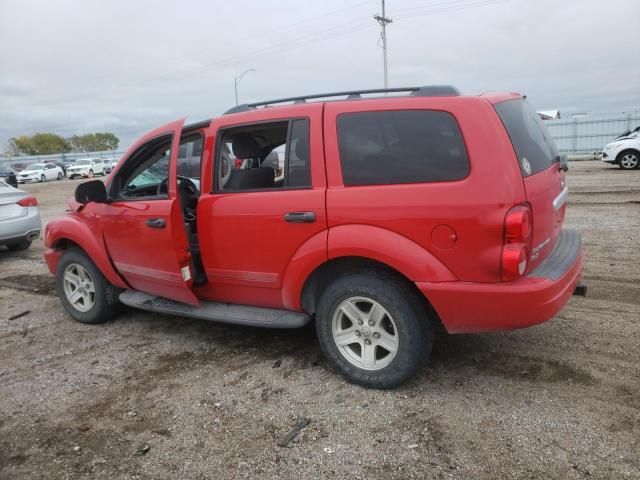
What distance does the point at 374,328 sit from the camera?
329 cm

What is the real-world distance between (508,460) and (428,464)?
1.33 feet

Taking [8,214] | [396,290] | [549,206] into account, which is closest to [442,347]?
[396,290]

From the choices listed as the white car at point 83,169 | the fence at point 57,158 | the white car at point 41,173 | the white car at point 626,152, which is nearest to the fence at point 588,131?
the white car at point 626,152

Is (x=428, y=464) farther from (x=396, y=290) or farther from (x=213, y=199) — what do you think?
(x=213, y=199)

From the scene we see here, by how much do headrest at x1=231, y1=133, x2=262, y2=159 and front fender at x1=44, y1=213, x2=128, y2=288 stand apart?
5.09 ft

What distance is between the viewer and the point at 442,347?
3.92 m

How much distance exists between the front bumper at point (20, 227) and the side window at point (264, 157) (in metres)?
5.47

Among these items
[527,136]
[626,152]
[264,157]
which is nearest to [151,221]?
[264,157]

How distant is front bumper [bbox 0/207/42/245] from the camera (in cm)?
784

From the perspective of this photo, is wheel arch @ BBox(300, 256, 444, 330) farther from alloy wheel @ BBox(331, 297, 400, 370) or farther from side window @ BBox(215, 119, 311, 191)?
side window @ BBox(215, 119, 311, 191)

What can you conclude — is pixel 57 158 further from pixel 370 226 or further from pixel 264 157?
pixel 370 226

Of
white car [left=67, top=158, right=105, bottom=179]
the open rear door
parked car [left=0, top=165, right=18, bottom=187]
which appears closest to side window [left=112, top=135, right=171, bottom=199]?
the open rear door

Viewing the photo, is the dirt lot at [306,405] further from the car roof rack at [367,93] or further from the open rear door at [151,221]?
the car roof rack at [367,93]

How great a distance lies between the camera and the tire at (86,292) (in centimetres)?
479
